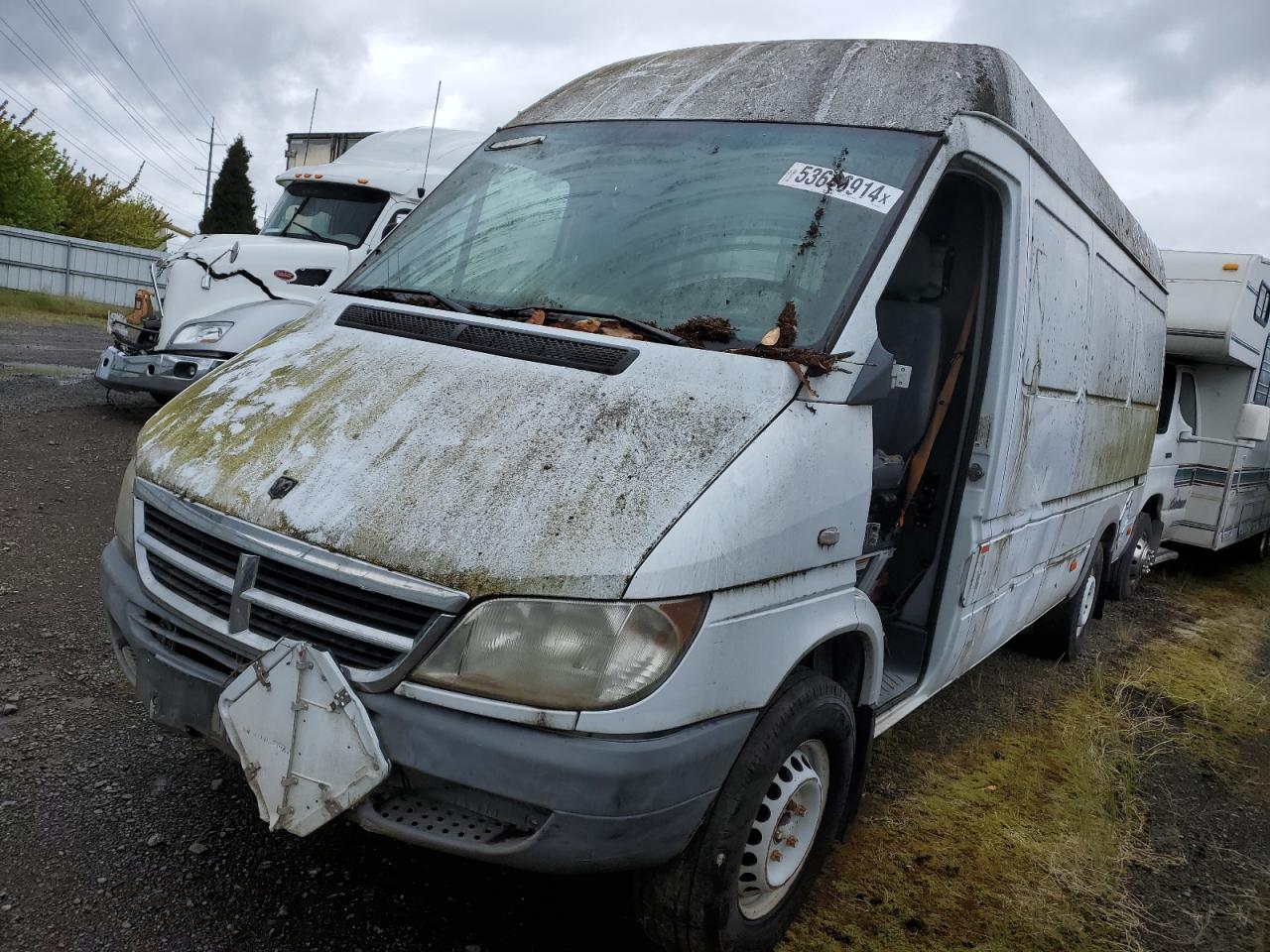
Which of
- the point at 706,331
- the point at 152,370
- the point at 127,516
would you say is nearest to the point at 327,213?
the point at 152,370

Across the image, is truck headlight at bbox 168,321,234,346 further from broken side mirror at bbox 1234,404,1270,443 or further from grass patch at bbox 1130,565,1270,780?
broken side mirror at bbox 1234,404,1270,443

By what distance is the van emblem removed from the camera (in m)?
2.38

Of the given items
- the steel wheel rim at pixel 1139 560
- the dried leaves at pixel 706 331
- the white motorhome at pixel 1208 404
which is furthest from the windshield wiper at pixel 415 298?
the steel wheel rim at pixel 1139 560

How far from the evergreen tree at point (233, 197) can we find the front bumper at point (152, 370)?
3053 cm

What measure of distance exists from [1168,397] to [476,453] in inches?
323

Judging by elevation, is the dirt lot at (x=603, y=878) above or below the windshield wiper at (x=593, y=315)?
below

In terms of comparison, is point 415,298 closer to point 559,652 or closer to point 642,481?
point 642,481

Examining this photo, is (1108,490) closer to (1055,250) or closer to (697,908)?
(1055,250)

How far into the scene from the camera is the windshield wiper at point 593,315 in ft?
8.93

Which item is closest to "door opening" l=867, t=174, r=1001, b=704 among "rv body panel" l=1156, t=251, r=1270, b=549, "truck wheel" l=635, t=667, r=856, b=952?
"truck wheel" l=635, t=667, r=856, b=952

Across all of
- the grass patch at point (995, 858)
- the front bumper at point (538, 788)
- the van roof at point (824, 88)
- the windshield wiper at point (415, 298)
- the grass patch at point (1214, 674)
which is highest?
the van roof at point (824, 88)

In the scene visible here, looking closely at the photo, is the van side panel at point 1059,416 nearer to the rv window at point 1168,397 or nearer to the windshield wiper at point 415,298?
the windshield wiper at point 415,298

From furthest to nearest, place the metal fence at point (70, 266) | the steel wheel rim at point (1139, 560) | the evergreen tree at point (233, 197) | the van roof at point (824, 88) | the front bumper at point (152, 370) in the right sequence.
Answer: the evergreen tree at point (233, 197) < the metal fence at point (70, 266) < the steel wheel rim at point (1139, 560) < the front bumper at point (152, 370) < the van roof at point (824, 88)

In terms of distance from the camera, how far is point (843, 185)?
2.98 metres
